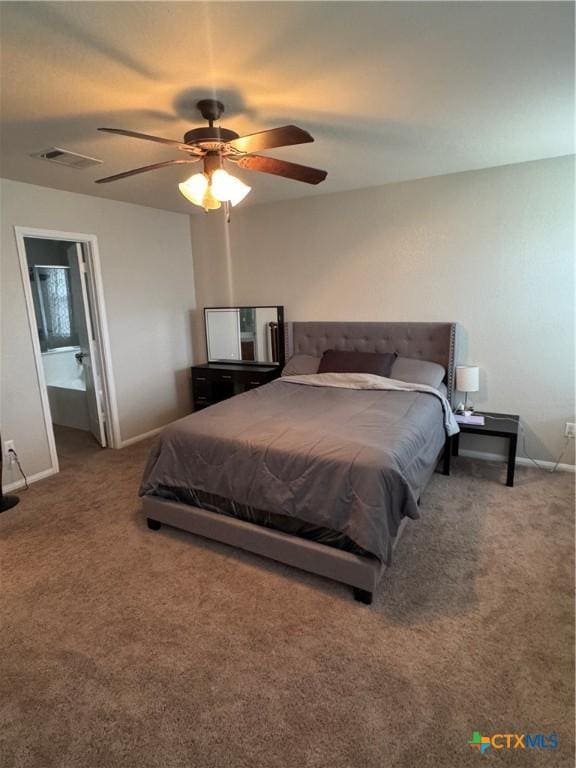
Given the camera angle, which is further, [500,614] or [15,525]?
[15,525]

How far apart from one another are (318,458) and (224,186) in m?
1.52

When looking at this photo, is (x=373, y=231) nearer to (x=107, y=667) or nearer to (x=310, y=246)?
(x=310, y=246)

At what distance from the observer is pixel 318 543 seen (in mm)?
2150

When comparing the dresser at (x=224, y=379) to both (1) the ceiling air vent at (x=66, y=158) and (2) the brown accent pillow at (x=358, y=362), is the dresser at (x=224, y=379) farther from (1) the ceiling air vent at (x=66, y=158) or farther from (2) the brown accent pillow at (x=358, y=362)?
(1) the ceiling air vent at (x=66, y=158)

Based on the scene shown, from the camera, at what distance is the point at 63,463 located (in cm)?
395

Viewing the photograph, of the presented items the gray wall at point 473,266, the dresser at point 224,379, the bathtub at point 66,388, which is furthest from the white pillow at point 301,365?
the bathtub at point 66,388

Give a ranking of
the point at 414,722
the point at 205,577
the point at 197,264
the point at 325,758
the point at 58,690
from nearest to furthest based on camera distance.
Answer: the point at 325,758
the point at 414,722
the point at 58,690
the point at 205,577
the point at 197,264

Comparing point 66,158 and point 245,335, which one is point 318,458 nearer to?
point 66,158

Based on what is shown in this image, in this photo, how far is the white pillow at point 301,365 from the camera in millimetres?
4047

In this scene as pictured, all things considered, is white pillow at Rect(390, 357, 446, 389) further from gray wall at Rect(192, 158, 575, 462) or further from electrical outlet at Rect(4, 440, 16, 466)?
electrical outlet at Rect(4, 440, 16, 466)

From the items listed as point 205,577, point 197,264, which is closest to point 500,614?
point 205,577

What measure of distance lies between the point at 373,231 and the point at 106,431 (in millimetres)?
3417

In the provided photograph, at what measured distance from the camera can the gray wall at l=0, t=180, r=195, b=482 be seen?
331 cm

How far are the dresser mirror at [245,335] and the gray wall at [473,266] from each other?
1.06ft
